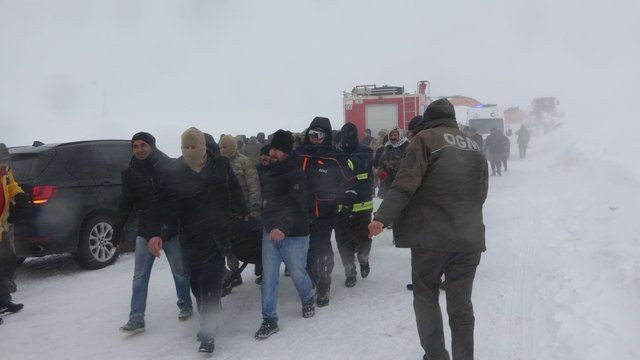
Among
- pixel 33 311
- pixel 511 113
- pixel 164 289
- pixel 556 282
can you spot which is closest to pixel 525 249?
pixel 556 282

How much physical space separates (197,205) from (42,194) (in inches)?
141

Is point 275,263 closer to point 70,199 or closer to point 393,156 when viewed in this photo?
point 393,156

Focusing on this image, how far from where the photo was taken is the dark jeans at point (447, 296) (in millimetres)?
3482

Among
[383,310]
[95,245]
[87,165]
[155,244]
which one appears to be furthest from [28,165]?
[383,310]

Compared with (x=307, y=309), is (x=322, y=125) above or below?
above

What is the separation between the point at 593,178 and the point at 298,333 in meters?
11.8

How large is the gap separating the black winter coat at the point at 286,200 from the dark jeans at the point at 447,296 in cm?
147

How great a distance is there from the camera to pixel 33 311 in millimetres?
5828

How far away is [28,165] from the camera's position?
6.88 metres

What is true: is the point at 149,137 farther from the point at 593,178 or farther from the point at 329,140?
the point at 593,178

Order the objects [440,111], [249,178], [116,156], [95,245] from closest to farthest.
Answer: [440,111] < [249,178] < [95,245] < [116,156]

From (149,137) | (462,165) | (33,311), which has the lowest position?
(33,311)

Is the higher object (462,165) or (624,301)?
(462,165)

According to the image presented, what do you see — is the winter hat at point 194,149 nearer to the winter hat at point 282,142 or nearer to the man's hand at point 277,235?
the winter hat at point 282,142
